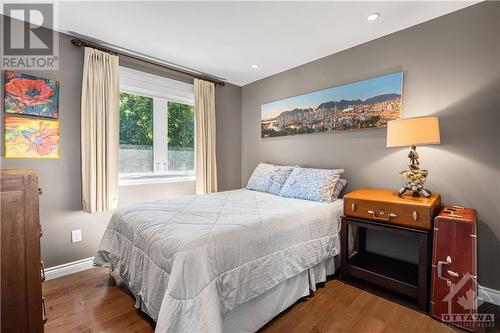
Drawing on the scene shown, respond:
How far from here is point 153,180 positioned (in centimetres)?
303

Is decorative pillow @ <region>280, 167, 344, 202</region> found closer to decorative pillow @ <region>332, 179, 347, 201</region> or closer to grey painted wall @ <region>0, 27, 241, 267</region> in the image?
decorative pillow @ <region>332, 179, 347, 201</region>

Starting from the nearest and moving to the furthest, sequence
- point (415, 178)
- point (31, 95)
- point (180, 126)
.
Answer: point (415, 178) < point (31, 95) < point (180, 126)

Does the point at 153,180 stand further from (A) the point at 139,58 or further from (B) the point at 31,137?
(A) the point at 139,58

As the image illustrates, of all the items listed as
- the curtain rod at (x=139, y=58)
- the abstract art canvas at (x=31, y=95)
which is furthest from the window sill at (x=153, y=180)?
the curtain rod at (x=139, y=58)

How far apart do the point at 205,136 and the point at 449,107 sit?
2.82m

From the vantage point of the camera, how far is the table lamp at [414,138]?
1.85 m

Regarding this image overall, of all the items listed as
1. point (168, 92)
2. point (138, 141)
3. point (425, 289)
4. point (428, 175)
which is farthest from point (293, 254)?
point (168, 92)

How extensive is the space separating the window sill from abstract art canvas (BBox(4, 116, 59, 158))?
71 centimetres

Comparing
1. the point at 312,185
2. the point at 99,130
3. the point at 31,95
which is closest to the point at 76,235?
the point at 99,130

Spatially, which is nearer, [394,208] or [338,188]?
[394,208]

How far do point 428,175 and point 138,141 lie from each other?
10.6 feet

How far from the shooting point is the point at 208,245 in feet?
4.38

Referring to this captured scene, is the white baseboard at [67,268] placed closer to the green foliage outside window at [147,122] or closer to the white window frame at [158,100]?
the white window frame at [158,100]

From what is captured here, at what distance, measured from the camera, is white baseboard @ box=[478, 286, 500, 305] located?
6.04 feet
